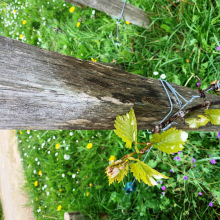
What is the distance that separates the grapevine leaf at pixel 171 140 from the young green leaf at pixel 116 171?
144 mm

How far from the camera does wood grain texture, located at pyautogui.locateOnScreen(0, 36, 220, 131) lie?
0.62m

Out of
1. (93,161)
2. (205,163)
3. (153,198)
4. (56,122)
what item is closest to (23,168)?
(93,161)

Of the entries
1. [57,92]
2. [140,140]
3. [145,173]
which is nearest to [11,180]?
[140,140]

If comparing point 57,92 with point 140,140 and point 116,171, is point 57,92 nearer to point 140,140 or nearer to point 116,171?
point 116,171

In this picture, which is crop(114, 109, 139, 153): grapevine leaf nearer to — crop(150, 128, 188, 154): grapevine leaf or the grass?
crop(150, 128, 188, 154): grapevine leaf

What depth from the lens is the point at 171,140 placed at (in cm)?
67

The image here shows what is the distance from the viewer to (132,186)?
6.21 feet

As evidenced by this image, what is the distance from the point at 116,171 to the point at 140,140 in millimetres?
1727

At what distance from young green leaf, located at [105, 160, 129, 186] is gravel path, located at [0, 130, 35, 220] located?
4214 mm

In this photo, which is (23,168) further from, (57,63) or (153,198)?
(57,63)

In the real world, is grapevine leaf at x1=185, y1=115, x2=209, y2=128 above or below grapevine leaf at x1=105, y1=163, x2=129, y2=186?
above

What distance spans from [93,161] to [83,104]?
2124mm

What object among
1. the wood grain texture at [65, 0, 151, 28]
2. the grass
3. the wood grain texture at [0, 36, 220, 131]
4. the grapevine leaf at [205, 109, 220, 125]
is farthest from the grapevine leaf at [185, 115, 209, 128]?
the wood grain texture at [65, 0, 151, 28]

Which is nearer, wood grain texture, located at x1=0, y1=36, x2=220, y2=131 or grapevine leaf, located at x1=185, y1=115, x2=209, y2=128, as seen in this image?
wood grain texture, located at x1=0, y1=36, x2=220, y2=131
